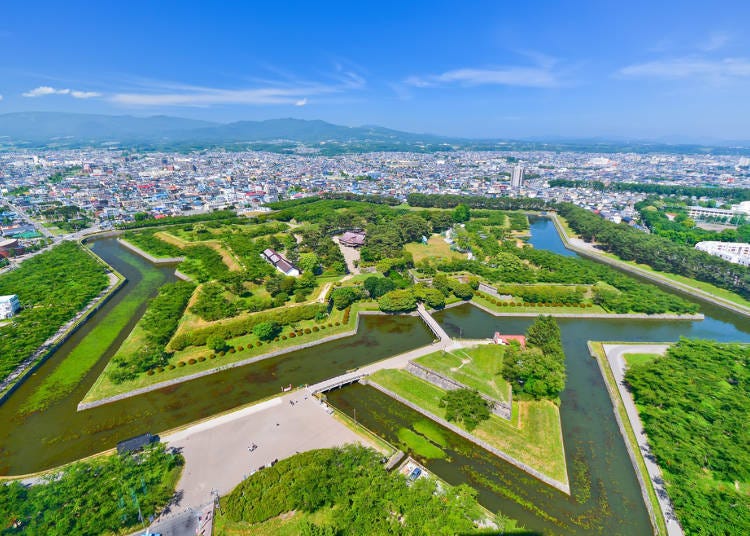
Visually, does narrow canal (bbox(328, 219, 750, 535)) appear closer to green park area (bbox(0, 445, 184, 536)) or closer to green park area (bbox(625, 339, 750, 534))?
green park area (bbox(625, 339, 750, 534))

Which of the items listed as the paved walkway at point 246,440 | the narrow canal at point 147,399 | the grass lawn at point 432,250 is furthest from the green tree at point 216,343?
the grass lawn at point 432,250

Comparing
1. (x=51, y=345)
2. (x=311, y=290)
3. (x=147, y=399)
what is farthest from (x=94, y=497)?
(x=311, y=290)

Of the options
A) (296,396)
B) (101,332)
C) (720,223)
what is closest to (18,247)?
(101,332)

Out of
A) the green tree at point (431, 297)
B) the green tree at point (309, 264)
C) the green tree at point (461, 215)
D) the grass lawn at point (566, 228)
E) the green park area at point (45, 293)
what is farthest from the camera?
the green tree at point (461, 215)

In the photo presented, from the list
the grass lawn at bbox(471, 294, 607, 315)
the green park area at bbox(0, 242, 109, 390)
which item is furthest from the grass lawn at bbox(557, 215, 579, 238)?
the green park area at bbox(0, 242, 109, 390)

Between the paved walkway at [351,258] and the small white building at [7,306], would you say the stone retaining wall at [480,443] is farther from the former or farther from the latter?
the small white building at [7,306]

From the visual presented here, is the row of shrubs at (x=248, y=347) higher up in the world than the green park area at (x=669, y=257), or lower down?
lower down
